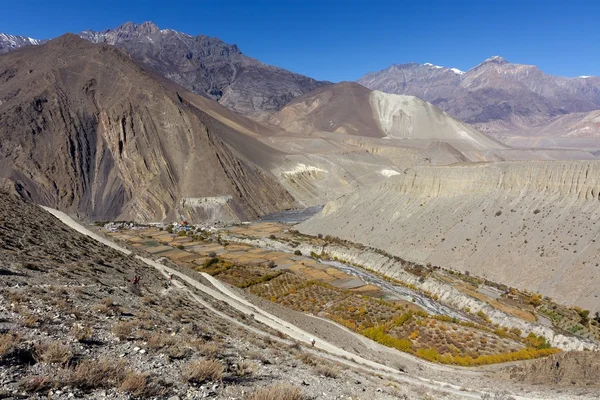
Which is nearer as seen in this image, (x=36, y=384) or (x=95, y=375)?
(x=36, y=384)

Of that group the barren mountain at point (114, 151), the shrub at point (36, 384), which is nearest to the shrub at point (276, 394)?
the shrub at point (36, 384)

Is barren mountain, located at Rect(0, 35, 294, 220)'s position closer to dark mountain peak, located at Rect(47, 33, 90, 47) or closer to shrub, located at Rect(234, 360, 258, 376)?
dark mountain peak, located at Rect(47, 33, 90, 47)

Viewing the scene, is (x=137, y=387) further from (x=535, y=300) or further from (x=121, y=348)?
(x=535, y=300)

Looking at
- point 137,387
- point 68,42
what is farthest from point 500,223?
point 68,42

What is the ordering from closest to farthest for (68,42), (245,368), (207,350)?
(245,368), (207,350), (68,42)

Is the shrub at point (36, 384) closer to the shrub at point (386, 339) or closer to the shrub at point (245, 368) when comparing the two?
the shrub at point (245, 368)

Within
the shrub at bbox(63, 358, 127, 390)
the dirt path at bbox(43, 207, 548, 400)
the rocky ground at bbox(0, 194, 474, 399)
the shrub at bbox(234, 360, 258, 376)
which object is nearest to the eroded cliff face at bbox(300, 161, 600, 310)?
the dirt path at bbox(43, 207, 548, 400)

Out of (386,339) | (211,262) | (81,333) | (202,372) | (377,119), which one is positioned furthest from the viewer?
(377,119)

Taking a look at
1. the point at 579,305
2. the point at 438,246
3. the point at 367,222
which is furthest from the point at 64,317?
the point at 367,222
